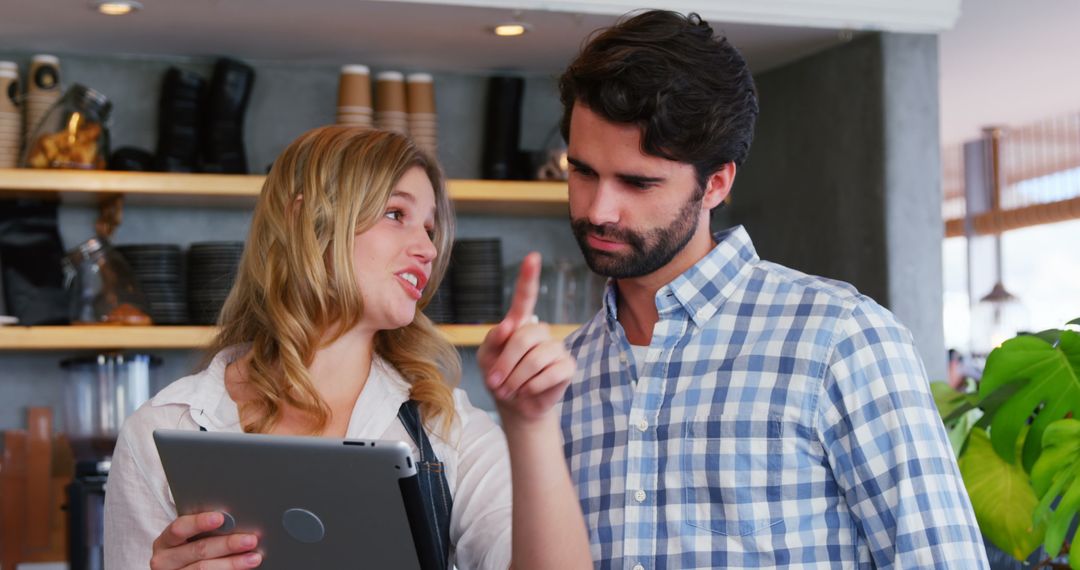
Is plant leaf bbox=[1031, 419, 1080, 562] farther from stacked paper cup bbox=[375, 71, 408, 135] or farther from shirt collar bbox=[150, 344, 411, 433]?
stacked paper cup bbox=[375, 71, 408, 135]

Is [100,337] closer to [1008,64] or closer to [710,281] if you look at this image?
[710,281]

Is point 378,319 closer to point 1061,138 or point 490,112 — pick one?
point 490,112

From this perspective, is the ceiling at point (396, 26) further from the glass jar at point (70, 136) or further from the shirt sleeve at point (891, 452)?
the shirt sleeve at point (891, 452)

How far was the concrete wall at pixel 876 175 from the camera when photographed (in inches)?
131

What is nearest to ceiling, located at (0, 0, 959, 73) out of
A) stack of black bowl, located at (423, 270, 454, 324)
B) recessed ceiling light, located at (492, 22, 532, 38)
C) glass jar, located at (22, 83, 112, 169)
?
recessed ceiling light, located at (492, 22, 532, 38)

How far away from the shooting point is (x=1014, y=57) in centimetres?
521

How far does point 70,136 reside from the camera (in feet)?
10.7

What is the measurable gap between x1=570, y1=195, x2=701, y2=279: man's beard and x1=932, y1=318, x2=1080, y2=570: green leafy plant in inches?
28.4

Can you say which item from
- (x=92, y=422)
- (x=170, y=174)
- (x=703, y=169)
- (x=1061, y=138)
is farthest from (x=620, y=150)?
(x=1061, y=138)

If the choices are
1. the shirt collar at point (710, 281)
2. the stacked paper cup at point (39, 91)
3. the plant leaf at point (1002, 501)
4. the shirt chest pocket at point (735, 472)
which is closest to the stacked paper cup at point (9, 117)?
the stacked paper cup at point (39, 91)

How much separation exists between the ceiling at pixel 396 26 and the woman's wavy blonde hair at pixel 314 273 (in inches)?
50.5

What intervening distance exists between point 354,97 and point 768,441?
7.38ft

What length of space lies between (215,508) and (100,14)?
2074 millimetres

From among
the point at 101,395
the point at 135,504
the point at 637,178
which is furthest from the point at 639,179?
the point at 101,395
